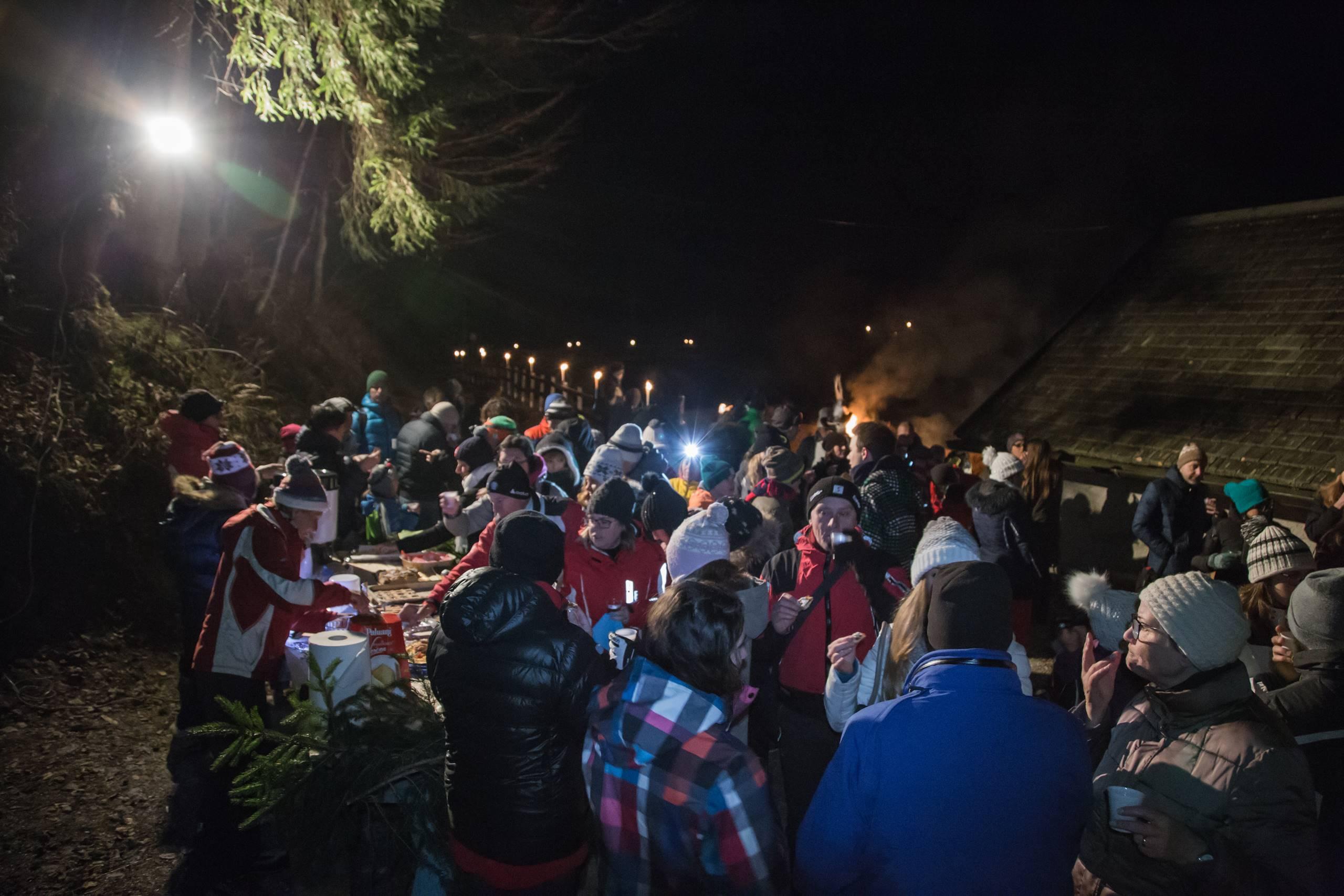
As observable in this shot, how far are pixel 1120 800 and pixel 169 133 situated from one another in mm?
11052

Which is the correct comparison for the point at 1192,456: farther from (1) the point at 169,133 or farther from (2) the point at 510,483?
(1) the point at 169,133

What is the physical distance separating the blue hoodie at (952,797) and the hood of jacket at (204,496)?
4159 mm

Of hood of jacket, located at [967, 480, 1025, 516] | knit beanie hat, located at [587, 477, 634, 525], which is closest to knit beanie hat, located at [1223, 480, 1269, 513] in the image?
hood of jacket, located at [967, 480, 1025, 516]

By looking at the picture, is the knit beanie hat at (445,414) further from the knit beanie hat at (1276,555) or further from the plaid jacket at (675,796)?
the knit beanie hat at (1276,555)

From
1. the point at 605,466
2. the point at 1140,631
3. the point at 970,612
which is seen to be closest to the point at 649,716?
the point at 970,612

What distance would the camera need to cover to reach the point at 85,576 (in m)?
7.28

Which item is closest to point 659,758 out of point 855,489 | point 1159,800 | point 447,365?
point 1159,800

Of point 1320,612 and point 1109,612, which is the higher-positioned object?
point 1320,612

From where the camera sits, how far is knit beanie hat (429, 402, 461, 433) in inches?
371

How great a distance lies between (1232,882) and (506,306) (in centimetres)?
4163

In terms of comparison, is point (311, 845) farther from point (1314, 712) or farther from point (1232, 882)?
point (1314, 712)

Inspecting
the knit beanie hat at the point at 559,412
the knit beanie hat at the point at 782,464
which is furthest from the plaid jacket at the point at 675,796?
the knit beanie hat at the point at 559,412

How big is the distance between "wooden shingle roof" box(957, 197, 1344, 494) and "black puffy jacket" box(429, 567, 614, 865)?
8.78 metres

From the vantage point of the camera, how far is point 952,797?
77.6 inches
